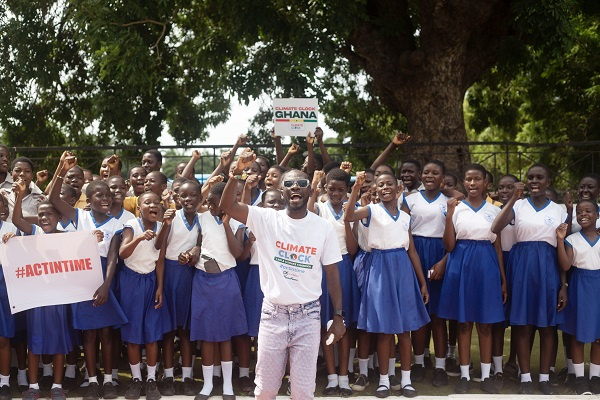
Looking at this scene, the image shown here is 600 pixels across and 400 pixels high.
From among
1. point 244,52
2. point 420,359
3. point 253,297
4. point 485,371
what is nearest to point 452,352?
point 420,359

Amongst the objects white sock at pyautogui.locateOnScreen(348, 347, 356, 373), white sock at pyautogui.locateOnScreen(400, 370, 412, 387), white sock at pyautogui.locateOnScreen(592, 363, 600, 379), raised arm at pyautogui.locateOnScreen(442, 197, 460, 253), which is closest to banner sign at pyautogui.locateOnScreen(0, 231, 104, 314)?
white sock at pyautogui.locateOnScreen(348, 347, 356, 373)

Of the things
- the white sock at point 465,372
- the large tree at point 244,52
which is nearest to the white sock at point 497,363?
the white sock at point 465,372

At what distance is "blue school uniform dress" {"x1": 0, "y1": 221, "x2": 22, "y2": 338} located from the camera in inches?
217

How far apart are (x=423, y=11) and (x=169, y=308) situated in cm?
675

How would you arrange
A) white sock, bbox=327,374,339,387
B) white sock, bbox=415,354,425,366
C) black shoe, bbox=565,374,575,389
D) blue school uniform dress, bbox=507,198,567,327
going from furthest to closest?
white sock, bbox=415,354,425,366, black shoe, bbox=565,374,575,389, blue school uniform dress, bbox=507,198,567,327, white sock, bbox=327,374,339,387

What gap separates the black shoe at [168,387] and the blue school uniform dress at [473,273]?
2268mm

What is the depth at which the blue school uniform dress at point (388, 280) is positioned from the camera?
5.63 metres

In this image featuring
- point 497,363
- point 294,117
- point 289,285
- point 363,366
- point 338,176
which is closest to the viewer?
point 289,285

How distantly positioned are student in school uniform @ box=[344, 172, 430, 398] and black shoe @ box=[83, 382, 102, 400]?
2.10 metres

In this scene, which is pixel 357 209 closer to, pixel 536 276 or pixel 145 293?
pixel 536 276

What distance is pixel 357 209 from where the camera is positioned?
5.60 m

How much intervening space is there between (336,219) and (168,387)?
1.89m

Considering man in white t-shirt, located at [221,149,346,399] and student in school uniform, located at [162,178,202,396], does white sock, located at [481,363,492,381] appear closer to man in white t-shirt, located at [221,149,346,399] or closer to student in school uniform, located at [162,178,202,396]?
man in white t-shirt, located at [221,149,346,399]

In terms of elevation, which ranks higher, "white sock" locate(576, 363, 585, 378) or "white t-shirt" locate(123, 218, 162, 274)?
"white t-shirt" locate(123, 218, 162, 274)
